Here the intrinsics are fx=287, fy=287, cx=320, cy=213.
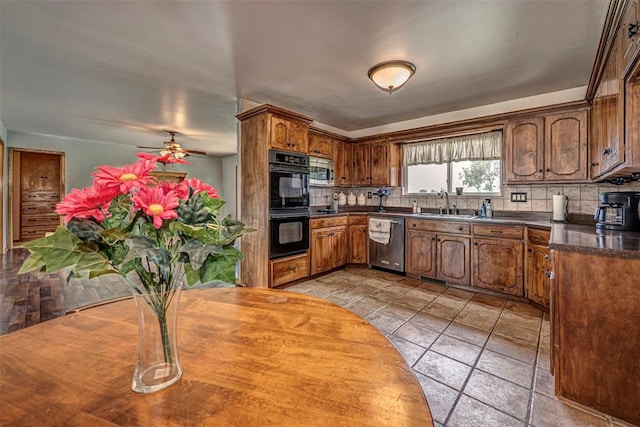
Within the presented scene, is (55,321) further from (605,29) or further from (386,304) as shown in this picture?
(605,29)

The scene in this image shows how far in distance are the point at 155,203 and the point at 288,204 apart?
9.95 feet

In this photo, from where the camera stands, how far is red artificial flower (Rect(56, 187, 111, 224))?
0.55 meters

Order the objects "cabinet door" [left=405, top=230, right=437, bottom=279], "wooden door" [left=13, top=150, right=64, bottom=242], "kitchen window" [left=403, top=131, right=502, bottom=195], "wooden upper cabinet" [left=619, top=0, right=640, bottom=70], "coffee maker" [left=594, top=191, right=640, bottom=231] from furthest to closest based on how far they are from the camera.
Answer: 1. "wooden door" [left=13, top=150, right=64, bottom=242]
2. "kitchen window" [left=403, top=131, right=502, bottom=195]
3. "cabinet door" [left=405, top=230, right=437, bottom=279]
4. "coffee maker" [left=594, top=191, right=640, bottom=231]
5. "wooden upper cabinet" [left=619, top=0, right=640, bottom=70]

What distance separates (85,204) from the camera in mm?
556

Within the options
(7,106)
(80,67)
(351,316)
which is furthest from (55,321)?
(7,106)

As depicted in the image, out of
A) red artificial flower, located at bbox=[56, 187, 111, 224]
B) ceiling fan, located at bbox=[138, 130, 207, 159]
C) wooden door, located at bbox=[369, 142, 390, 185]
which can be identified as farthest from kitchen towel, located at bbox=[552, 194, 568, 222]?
ceiling fan, located at bbox=[138, 130, 207, 159]

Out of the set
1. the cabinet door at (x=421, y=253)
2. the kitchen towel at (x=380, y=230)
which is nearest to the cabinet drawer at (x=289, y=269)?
the kitchen towel at (x=380, y=230)

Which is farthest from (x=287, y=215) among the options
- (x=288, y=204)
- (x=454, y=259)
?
(x=454, y=259)

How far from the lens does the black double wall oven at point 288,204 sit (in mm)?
3416

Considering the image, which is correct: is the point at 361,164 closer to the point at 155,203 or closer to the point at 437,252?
the point at 437,252

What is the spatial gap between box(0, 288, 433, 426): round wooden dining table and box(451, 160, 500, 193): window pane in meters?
3.81

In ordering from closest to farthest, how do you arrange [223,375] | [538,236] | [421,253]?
[223,375] < [538,236] < [421,253]

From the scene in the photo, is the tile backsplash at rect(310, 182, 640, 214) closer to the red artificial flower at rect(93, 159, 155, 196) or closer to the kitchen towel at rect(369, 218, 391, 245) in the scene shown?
the kitchen towel at rect(369, 218, 391, 245)

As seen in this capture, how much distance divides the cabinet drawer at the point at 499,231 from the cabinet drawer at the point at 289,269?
7.01 feet
